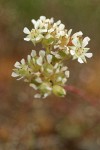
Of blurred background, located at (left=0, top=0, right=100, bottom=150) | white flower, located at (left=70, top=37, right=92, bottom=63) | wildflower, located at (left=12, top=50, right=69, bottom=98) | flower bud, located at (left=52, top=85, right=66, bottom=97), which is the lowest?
flower bud, located at (left=52, top=85, right=66, bottom=97)

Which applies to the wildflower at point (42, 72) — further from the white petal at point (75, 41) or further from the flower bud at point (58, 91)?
the white petal at point (75, 41)

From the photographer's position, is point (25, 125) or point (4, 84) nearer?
point (25, 125)

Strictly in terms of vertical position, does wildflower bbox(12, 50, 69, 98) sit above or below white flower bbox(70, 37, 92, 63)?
below

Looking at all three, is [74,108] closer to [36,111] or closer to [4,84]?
[36,111]

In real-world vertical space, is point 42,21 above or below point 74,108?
below

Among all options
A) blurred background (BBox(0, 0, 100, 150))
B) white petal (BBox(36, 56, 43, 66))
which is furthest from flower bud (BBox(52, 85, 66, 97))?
blurred background (BBox(0, 0, 100, 150))

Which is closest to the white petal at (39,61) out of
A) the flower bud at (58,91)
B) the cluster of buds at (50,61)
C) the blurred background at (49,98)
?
the cluster of buds at (50,61)

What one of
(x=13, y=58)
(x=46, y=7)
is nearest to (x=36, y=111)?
(x=13, y=58)

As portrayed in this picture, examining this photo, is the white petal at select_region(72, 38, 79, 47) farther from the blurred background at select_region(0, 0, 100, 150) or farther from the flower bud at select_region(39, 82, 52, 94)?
the blurred background at select_region(0, 0, 100, 150)
